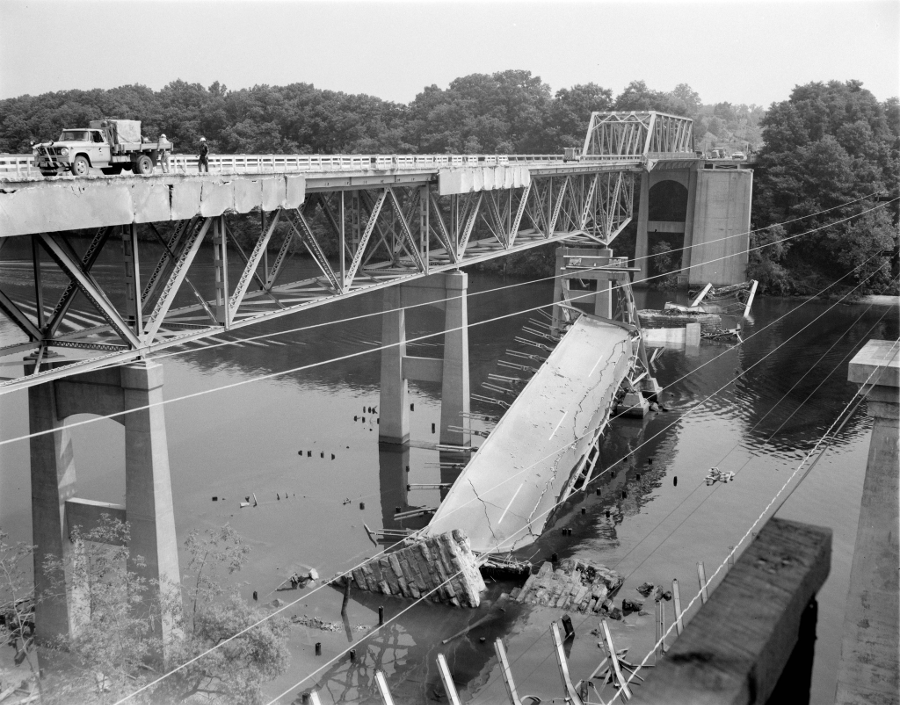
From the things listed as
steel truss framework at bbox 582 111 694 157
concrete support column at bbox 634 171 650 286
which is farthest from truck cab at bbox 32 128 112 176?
concrete support column at bbox 634 171 650 286

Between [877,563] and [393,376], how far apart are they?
28826mm

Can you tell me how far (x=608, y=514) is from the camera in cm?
3950

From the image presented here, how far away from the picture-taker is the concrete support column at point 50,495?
87.4 feet

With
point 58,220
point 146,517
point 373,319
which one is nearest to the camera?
point 58,220

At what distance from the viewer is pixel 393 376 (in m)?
47.6

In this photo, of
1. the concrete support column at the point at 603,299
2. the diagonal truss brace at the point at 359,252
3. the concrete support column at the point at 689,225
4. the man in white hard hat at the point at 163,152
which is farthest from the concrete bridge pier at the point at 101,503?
the concrete support column at the point at 689,225

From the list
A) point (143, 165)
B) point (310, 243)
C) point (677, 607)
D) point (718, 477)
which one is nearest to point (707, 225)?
point (718, 477)

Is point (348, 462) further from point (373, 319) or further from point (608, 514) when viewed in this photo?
point (373, 319)

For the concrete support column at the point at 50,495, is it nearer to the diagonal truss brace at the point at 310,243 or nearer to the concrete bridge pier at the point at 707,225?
the diagonal truss brace at the point at 310,243

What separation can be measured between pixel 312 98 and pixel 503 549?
312ft

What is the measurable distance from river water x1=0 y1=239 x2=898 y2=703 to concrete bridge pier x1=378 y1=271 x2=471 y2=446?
163cm

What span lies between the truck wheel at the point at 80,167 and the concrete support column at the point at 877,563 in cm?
2001

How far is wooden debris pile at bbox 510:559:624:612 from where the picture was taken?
31031 millimetres

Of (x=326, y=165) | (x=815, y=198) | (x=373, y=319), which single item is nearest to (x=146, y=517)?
(x=326, y=165)
